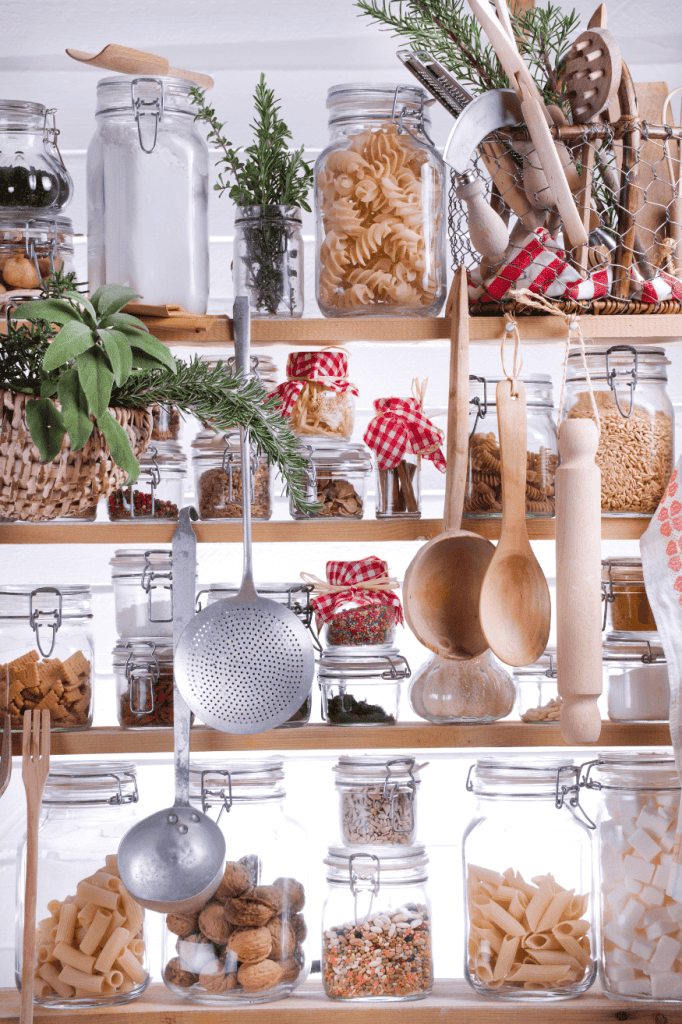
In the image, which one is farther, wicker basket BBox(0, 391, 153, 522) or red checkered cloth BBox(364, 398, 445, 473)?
red checkered cloth BBox(364, 398, 445, 473)

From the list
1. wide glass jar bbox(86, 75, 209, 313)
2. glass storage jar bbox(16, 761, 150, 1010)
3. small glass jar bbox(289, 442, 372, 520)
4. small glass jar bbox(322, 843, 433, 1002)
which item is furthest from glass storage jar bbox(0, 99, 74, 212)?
small glass jar bbox(322, 843, 433, 1002)

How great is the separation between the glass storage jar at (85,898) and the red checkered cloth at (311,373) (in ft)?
1.39

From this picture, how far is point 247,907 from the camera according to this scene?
0.92 m

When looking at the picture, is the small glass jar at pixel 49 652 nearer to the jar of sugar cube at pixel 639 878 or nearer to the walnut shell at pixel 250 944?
the walnut shell at pixel 250 944

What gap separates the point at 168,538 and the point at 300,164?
1.31ft

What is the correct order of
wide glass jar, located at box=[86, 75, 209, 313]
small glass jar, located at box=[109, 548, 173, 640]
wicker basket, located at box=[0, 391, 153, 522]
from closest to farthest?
wicker basket, located at box=[0, 391, 153, 522]
wide glass jar, located at box=[86, 75, 209, 313]
small glass jar, located at box=[109, 548, 173, 640]

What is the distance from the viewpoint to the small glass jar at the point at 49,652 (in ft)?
3.10

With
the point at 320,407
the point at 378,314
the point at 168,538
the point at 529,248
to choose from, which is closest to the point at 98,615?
the point at 168,538

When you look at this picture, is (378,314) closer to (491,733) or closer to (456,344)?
(456,344)

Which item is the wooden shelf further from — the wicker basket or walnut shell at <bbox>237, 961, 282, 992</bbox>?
the wicker basket

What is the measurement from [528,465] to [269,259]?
0.34 meters

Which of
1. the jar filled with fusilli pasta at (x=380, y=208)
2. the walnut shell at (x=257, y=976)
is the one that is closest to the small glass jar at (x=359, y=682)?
the walnut shell at (x=257, y=976)

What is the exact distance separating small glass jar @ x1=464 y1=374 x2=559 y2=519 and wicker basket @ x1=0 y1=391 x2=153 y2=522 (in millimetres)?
347

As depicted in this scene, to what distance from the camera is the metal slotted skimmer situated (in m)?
0.90
